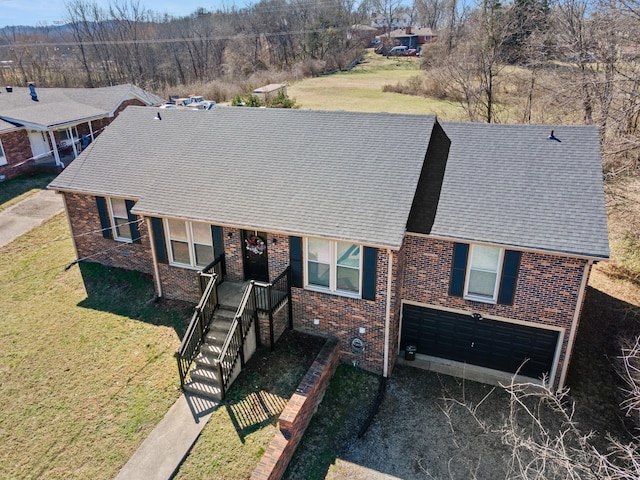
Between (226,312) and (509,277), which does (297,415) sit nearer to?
(226,312)

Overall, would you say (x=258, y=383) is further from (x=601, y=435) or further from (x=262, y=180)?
(x=601, y=435)

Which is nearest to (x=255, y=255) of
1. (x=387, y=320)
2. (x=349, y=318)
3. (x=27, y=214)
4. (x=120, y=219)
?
(x=349, y=318)

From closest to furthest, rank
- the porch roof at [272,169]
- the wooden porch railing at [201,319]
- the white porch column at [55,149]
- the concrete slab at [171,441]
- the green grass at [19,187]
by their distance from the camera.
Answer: the concrete slab at [171,441], the wooden porch railing at [201,319], the porch roof at [272,169], the green grass at [19,187], the white porch column at [55,149]

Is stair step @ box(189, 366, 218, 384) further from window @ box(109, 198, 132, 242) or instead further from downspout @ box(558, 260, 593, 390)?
downspout @ box(558, 260, 593, 390)

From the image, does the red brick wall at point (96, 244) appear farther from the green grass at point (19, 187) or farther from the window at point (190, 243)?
the green grass at point (19, 187)

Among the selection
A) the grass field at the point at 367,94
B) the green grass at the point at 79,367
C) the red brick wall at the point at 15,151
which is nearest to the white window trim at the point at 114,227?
the green grass at the point at 79,367

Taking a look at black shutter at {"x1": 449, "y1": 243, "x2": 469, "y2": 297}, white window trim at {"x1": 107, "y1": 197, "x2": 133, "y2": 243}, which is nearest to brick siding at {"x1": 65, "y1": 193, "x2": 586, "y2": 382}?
black shutter at {"x1": 449, "y1": 243, "x2": 469, "y2": 297}
